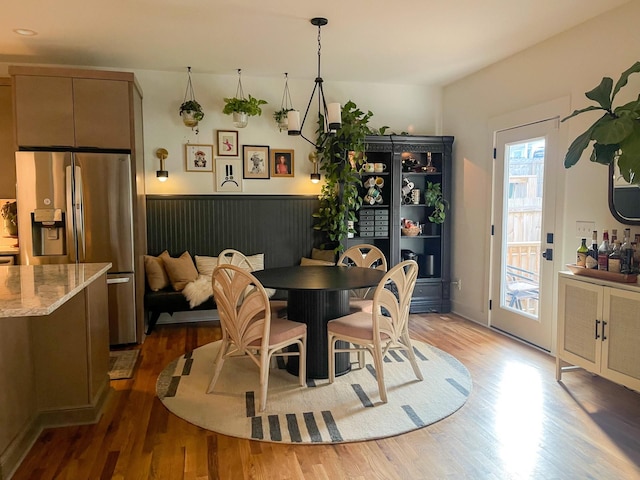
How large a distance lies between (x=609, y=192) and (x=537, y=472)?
2.10m

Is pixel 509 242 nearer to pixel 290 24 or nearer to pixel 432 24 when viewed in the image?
pixel 432 24

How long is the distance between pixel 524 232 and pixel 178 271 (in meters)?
3.34

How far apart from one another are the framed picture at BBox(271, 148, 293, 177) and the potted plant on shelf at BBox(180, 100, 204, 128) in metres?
0.88

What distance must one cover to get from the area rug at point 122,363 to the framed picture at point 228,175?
1.95m

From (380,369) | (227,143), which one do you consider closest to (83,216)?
(227,143)

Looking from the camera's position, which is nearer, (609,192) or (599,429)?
(599,429)

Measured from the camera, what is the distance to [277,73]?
498cm

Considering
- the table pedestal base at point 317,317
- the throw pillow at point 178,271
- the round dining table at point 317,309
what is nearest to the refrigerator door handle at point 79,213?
the throw pillow at point 178,271

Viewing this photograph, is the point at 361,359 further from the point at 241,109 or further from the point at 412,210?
the point at 241,109

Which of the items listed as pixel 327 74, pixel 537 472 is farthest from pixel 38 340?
pixel 327 74

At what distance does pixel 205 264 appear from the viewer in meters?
4.88

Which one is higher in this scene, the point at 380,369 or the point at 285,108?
the point at 285,108

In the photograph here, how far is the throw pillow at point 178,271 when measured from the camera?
181 inches

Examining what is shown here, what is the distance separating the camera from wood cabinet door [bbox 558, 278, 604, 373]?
9.95 ft
